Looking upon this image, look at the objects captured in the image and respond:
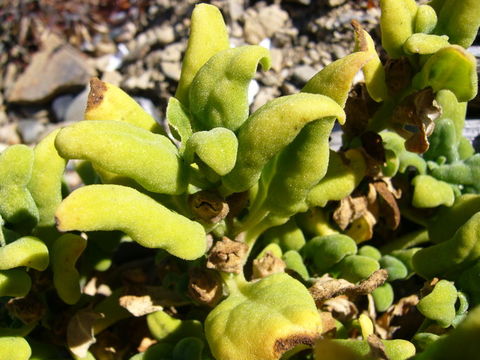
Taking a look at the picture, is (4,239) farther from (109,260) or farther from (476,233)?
(476,233)

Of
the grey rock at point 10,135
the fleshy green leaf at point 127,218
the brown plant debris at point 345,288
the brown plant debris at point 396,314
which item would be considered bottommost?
the grey rock at point 10,135

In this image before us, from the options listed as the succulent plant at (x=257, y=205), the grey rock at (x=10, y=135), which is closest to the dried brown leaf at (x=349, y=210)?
the succulent plant at (x=257, y=205)

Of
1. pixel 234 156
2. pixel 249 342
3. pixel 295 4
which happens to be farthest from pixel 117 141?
pixel 295 4

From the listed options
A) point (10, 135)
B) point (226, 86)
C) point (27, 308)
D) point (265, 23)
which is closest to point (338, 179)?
point (226, 86)

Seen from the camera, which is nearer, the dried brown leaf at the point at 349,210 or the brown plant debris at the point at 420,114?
the brown plant debris at the point at 420,114

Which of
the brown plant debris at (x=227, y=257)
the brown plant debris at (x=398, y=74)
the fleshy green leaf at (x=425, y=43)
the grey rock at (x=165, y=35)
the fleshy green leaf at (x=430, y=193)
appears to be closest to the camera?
the fleshy green leaf at (x=425, y=43)

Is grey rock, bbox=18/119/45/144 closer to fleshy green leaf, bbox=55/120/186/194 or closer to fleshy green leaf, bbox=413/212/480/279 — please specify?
fleshy green leaf, bbox=55/120/186/194

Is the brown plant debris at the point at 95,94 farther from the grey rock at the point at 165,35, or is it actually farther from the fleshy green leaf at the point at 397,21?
the grey rock at the point at 165,35
